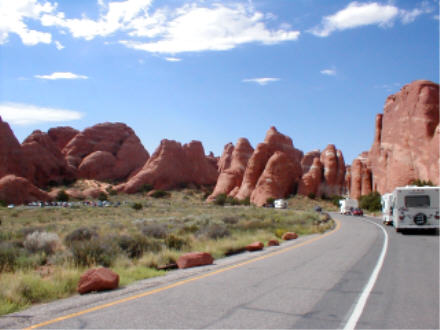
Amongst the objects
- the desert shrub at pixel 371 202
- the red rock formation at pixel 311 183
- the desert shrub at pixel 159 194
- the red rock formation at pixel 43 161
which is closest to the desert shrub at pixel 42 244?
the desert shrub at pixel 371 202

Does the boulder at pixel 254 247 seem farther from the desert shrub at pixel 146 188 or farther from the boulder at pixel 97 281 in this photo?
the desert shrub at pixel 146 188

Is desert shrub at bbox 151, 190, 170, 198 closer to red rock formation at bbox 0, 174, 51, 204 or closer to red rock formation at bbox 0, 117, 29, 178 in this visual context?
red rock formation at bbox 0, 174, 51, 204

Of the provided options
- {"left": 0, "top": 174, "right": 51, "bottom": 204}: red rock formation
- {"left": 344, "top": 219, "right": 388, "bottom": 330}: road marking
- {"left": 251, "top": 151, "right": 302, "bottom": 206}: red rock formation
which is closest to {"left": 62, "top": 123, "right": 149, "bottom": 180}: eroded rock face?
{"left": 0, "top": 174, "right": 51, "bottom": 204}: red rock formation

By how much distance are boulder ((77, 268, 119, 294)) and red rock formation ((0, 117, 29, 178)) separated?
7765cm

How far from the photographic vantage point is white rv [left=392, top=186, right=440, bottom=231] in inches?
893

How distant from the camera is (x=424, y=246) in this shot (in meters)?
17.4

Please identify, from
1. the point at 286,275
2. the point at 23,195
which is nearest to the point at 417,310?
the point at 286,275

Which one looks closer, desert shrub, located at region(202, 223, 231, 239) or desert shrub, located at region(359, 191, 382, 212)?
desert shrub, located at region(202, 223, 231, 239)

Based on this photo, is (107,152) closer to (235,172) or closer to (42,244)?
(235,172)

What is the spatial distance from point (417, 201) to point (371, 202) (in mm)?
46176

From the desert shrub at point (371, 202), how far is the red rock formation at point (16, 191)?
5175 centimetres

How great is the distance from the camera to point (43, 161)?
89000 mm

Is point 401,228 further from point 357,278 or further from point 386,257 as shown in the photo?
point 357,278

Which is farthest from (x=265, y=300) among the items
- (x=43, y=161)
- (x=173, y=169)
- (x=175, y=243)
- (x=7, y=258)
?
(x=173, y=169)
